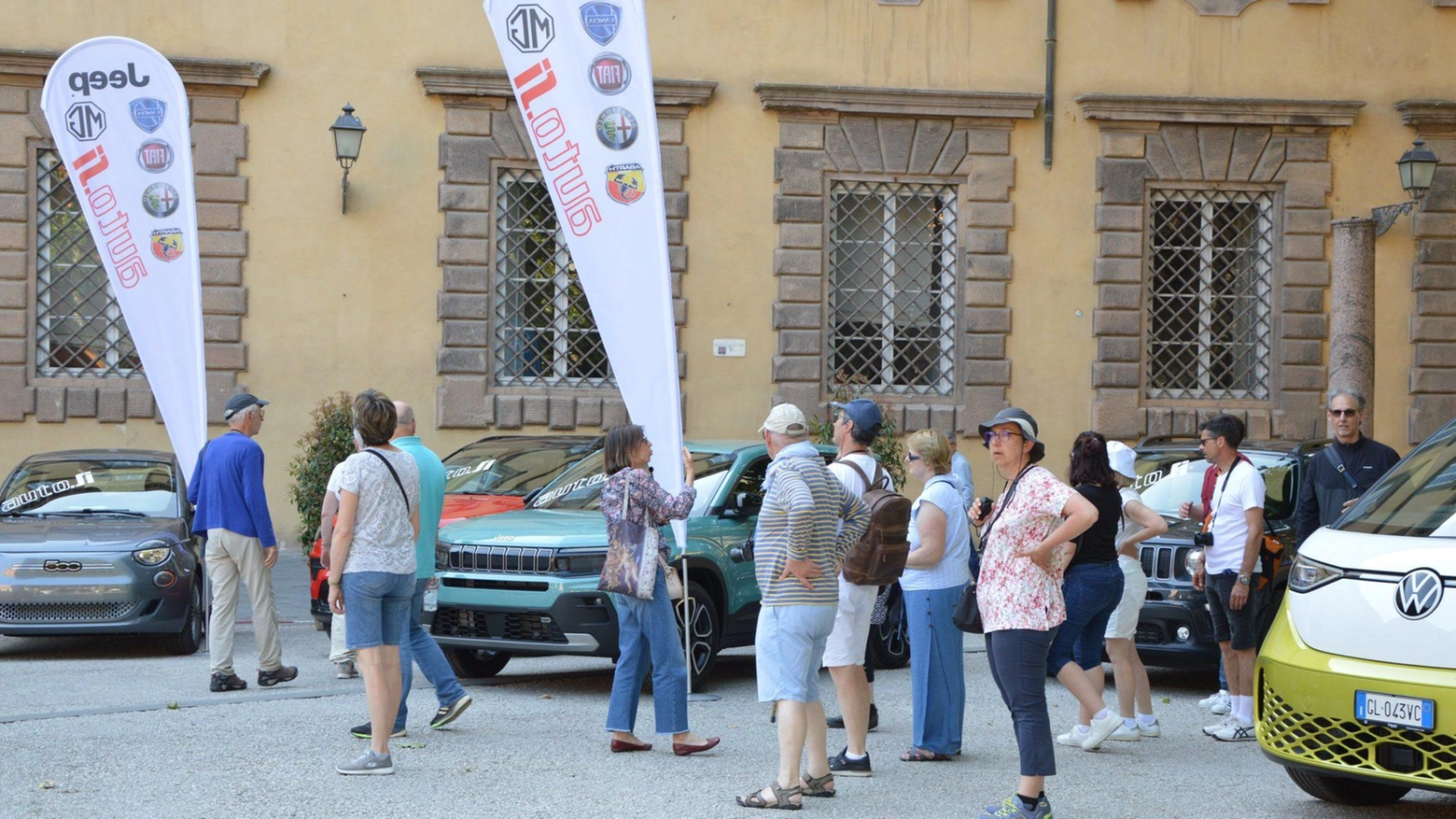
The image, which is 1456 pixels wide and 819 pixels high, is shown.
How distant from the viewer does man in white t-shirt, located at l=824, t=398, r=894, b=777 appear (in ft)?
23.7

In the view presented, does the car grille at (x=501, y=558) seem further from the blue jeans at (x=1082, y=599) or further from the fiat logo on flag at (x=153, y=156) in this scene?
the fiat logo on flag at (x=153, y=156)

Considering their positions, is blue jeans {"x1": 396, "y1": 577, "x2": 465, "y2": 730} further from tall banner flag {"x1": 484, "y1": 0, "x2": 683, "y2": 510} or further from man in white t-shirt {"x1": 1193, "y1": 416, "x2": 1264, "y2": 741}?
man in white t-shirt {"x1": 1193, "y1": 416, "x2": 1264, "y2": 741}

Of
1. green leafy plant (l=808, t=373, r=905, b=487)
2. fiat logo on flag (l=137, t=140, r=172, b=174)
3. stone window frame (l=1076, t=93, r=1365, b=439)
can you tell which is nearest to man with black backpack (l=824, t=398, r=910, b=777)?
fiat logo on flag (l=137, t=140, r=172, b=174)

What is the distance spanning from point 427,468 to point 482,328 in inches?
352

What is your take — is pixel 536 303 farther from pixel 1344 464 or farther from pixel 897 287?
pixel 1344 464

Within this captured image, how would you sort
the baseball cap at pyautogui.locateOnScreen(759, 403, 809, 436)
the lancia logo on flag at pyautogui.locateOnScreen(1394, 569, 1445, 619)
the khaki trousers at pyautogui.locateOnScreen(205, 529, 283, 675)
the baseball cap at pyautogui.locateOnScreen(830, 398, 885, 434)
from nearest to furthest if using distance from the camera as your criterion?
the lancia logo on flag at pyautogui.locateOnScreen(1394, 569, 1445, 619), the baseball cap at pyautogui.locateOnScreen(759, 403, 809, 436), the baseball cap at pyautogui.locateOnScreen(830, 398, 885, 434), the khaki trousers at pyautogui.locateOnScreen(205, 529, 283, 675)

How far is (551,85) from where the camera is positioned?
9.97m

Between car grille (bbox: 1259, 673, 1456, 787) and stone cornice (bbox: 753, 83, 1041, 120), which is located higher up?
stone cornice (bbox: 753, 83, 1041, 120)

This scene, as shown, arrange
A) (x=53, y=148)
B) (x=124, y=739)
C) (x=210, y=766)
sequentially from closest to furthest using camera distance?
(x=210, y=766) → (x=124, y=739) → (x=53, y=148)

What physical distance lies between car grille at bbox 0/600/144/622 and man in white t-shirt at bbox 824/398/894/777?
18.0 feet

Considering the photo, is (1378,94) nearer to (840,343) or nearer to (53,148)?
(840,343)

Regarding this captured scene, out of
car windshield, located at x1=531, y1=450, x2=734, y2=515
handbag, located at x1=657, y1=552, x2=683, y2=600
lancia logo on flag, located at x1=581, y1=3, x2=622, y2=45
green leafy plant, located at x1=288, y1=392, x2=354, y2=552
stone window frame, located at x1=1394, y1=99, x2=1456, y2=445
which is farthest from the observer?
stone window frame, located at x1=1394, y1=99, x2=1456, y2=445

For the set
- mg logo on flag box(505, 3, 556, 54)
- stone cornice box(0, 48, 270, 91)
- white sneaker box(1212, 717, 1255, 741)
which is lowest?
white sneaker box(1212, 717, 1255, 741)

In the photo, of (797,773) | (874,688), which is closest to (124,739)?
(797,773)
